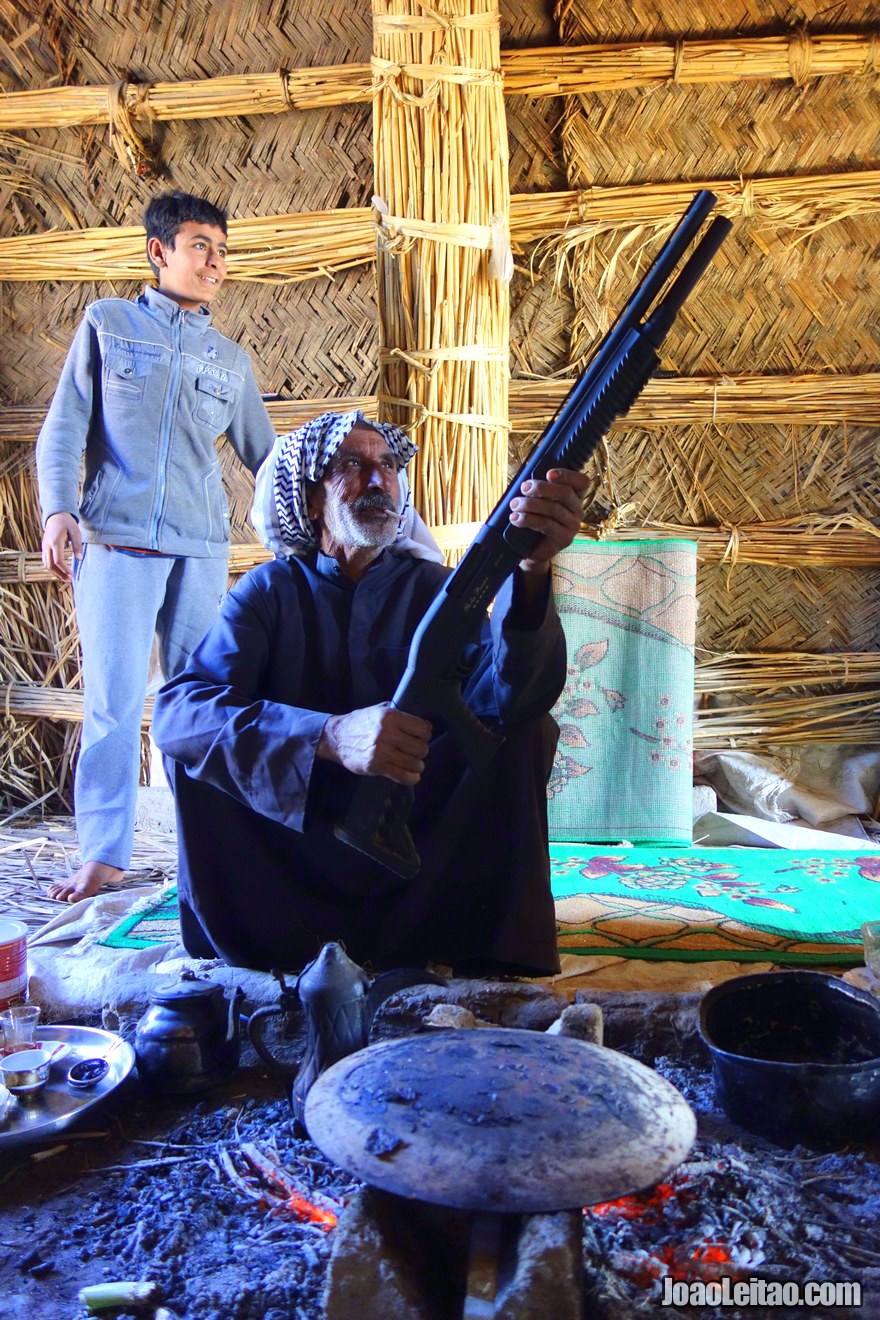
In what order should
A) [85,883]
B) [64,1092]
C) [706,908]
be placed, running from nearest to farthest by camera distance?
[64,1092], [706,908], [85,883]

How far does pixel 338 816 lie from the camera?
1.96 metres

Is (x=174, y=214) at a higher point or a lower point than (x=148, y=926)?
higher

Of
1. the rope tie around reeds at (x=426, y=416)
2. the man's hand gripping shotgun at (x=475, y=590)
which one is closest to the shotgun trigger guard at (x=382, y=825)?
the man's hand gripping shotgun at (x=475, y=590)

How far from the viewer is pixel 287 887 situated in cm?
204

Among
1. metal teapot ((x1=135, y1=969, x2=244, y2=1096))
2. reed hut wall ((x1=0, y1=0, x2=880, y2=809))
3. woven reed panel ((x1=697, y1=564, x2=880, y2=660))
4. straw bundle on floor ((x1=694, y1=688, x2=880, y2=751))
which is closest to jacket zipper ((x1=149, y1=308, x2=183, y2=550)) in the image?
reed hut wall ((x1=0, y1=0, x2=880, y2=809))

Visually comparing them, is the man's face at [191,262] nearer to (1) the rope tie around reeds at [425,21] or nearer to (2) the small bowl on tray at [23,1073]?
(1) the rope tie around reeds at [425,21]

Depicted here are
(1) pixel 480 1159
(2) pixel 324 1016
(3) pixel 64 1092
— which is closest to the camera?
(1) pixel 480 1159

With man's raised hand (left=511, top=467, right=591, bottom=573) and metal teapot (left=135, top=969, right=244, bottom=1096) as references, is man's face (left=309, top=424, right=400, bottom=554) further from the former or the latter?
metal teapot (left=135, top=969, right=244, bottom=1096)

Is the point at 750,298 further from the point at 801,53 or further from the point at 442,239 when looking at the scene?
the point at 442,239

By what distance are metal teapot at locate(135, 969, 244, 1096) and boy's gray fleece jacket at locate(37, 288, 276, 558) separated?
1.53 meters

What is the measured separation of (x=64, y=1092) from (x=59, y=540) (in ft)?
5.25

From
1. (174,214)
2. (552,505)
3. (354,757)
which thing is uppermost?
(174,214)

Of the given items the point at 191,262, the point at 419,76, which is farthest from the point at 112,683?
the point at 419,76

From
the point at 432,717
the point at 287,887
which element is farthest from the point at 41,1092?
the point at 432,717
